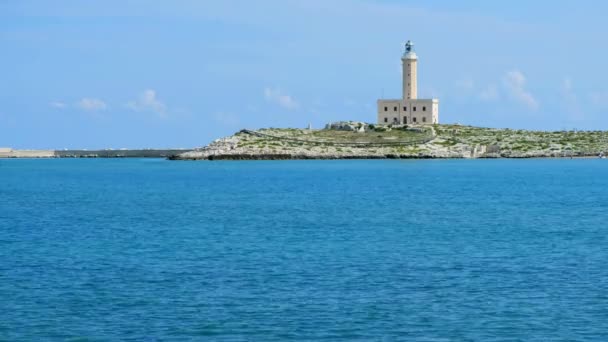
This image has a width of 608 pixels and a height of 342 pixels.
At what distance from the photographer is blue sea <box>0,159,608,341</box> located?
20516 millimetres

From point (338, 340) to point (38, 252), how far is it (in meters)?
15.2

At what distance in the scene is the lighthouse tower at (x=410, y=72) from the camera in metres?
146

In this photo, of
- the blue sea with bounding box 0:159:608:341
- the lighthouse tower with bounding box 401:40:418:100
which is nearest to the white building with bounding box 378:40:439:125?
the lighthouse tower with bounding box 401:40:418:100

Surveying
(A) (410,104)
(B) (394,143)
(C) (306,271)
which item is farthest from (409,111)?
(C) (306,271)

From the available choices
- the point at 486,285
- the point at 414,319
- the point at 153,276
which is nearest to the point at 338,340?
the point at 414,319

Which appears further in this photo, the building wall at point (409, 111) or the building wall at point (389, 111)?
the building wall at point (389, 111)

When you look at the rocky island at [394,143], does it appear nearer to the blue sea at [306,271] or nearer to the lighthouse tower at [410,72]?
the lighthouse tower at [410,72]

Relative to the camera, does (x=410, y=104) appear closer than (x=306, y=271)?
No

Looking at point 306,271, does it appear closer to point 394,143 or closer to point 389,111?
point 394,143

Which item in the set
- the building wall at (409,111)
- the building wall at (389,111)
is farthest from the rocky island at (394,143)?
the building wall at (389,111)

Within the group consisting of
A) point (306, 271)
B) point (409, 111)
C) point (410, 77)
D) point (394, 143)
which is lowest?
point (306, 271)

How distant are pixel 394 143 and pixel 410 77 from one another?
44.8ft

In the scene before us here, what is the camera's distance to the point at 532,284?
981 inches

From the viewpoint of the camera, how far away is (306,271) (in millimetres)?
27453
